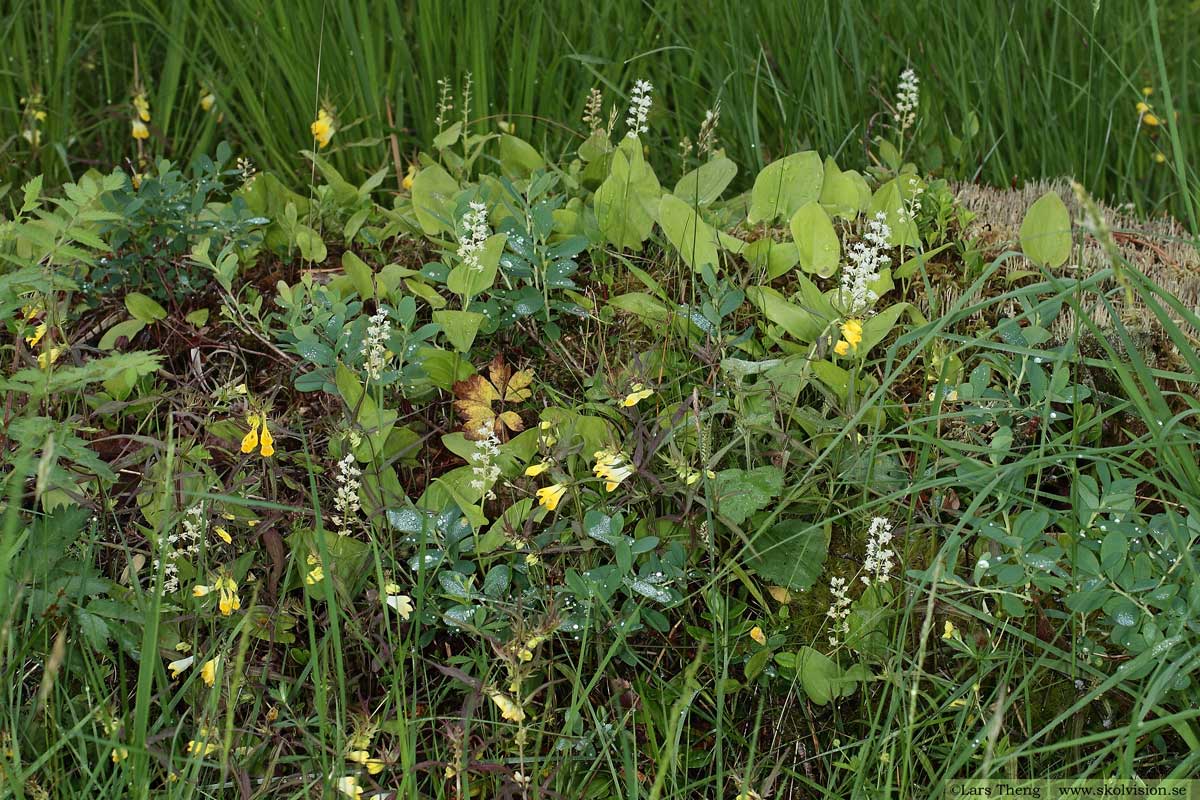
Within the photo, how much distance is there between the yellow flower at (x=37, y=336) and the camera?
2.19 metres

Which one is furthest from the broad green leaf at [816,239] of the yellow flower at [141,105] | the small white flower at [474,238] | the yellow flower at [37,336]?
the yellow flower at [141,105]

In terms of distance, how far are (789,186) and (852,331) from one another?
615mm

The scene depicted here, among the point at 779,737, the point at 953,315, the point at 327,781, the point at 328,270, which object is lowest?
the point at 779,737

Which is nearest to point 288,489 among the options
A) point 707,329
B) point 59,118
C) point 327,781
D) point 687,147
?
point 327,781

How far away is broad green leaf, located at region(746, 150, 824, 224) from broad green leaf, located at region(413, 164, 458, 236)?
0.66 m

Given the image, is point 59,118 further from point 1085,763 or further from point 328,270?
point 1085,763

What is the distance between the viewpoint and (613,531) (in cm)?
187

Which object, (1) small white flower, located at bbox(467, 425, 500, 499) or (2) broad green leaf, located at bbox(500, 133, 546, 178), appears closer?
(1) small white flower, located at bbox(467, 425, 500, 499)

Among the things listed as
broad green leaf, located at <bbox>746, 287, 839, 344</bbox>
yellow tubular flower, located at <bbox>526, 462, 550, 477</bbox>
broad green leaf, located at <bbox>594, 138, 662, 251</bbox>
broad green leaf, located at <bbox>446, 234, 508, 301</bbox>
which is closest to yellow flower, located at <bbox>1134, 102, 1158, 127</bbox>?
broad green leaf, located at <bbox>746, 287, 839, 344</bbox>

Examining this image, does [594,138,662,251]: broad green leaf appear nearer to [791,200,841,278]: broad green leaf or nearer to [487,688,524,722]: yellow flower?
[791,200,841,278]: broad green leaf

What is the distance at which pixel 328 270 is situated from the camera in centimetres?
263

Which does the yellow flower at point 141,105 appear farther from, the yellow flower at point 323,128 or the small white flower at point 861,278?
the small white flower at point 861,278

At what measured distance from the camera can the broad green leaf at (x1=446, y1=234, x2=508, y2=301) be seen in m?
2.17

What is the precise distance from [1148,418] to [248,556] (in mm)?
1467
